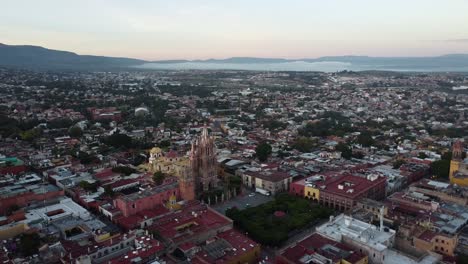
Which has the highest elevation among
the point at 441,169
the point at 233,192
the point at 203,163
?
the point at 203,163

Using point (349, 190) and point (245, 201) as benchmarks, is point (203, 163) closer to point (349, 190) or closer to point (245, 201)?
point (245, 201)

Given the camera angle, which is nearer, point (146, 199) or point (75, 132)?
point (146, 199)

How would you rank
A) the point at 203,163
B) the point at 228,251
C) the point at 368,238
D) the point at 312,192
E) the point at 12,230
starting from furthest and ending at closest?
the point at 203,163 → the point at 312,192 → the point at 12,230 → the point at 368,238 → the point at 228,251

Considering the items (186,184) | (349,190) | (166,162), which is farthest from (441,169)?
(166,162)

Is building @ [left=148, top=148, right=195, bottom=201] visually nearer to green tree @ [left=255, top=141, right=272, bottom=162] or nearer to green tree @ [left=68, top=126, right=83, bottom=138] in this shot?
green tree @ [left=255, top=141, right=272, bottom=162]

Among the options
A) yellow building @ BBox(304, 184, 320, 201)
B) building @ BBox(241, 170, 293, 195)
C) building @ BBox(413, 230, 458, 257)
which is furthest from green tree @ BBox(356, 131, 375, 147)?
building @ BBox(413, 230, 458, 257)

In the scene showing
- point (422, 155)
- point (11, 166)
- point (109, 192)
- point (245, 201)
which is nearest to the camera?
point (109, 192)
